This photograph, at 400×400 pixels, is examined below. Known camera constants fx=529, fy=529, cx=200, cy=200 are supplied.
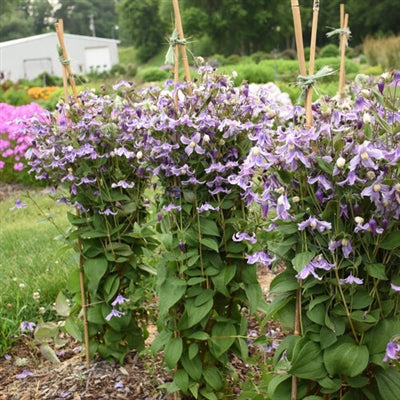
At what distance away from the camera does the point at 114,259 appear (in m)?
2.31

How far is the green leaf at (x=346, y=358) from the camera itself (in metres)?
1.41

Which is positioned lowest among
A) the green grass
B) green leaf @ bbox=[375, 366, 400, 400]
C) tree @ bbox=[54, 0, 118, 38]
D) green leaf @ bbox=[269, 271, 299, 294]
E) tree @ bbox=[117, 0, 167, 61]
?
the green grass

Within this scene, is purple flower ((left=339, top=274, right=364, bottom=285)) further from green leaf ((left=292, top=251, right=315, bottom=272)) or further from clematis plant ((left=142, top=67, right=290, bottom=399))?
clematis plant ((left=142, top=67, right=290, bottom=399))

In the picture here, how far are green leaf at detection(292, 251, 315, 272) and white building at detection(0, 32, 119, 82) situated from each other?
3128 centimetres

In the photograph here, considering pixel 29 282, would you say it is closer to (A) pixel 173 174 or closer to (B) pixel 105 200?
(B) pixel 105 200

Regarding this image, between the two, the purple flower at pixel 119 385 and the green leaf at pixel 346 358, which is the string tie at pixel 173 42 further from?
the purple flower at pixel 119 385

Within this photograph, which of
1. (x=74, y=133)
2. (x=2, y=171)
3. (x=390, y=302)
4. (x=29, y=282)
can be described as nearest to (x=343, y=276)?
(x=390, y=302)

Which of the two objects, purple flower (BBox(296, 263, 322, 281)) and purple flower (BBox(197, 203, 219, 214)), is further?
purple flower (BBox(197, 203, 219, 214))

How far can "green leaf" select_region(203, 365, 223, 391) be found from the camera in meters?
2.01

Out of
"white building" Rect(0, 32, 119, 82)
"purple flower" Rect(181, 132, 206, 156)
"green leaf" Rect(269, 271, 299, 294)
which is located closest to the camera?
"green leaf" Rect(269, 271, 299, 294)

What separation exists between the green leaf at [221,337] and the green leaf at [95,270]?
569 mm

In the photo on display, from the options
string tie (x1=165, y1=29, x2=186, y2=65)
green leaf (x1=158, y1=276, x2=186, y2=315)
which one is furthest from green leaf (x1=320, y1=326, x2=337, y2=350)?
string tie (x1=165, y1=29, x2=186, y2=65)

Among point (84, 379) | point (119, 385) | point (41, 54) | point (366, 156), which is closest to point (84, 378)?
point (84, 379)

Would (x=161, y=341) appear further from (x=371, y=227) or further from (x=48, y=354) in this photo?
(x=371, y=227)
